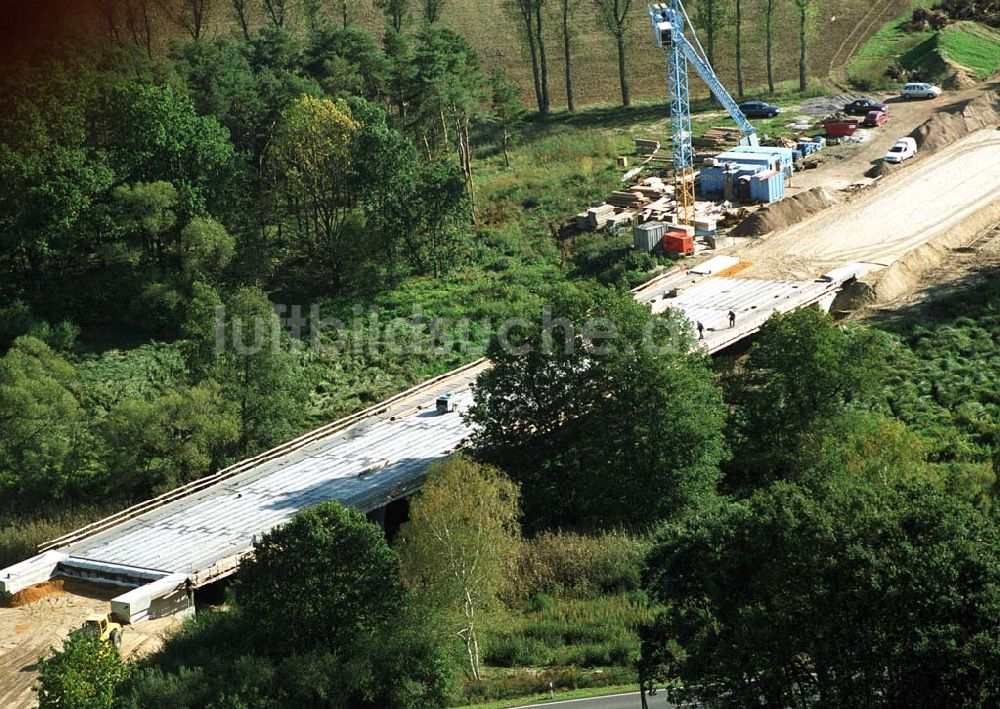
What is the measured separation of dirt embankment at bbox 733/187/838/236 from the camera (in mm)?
58781

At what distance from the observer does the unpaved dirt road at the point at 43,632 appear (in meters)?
31.8

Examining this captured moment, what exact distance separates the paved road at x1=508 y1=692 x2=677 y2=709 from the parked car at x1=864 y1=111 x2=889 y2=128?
4948 cm

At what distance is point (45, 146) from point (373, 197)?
14.0 metres

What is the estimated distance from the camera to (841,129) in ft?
226

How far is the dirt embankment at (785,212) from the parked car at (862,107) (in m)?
12.4

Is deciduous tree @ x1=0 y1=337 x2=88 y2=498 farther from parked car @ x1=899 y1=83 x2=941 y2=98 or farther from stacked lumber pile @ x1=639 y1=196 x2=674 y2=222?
parked car @ x1=899 y1=83 x2=941 y2=98

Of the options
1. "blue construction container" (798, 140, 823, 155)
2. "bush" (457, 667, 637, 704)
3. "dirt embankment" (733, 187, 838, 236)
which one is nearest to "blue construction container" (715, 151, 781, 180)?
"dirt embankment" (733, 187, 838, 236)

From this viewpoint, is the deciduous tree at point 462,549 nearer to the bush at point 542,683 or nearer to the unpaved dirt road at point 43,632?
the bush at point 542,683

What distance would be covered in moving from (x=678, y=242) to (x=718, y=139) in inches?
630

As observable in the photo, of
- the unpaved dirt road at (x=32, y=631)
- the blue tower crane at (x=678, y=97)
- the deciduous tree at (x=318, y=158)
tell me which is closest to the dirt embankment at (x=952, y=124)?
the blue tower crane at (x=678, y=97)

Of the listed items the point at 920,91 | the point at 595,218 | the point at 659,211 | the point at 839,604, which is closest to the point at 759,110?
the point at 920,91

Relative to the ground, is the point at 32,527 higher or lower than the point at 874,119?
lower

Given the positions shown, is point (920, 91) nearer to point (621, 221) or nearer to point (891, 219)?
point (891, 219)

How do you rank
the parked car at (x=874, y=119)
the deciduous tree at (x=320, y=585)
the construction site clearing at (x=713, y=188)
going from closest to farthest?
the deciduous tree at (x=320, y=585) → the construction site clearing at (x=713, y=188) → the parked car at (x=874, y=119)
